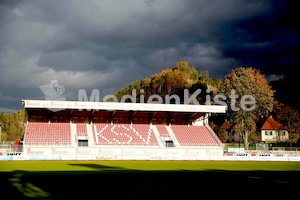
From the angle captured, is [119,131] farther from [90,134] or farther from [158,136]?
[158,136]

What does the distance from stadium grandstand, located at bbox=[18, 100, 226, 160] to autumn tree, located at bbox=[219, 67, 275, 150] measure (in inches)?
349

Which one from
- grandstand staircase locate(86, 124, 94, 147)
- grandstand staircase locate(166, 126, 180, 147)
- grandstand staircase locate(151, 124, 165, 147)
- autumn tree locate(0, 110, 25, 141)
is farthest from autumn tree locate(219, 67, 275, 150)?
autumn tree locate(0, 110, 25, 141)

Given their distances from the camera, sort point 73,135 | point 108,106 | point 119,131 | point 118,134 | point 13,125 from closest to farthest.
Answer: point 73,135 < point 108,106 < point 118,134 < point 119,131 < point 13,125

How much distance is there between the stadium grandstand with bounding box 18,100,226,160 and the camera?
4822 cm

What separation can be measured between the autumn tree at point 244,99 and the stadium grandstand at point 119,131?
29.1 feet

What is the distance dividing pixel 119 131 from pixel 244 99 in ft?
82.1

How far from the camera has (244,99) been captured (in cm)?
6488

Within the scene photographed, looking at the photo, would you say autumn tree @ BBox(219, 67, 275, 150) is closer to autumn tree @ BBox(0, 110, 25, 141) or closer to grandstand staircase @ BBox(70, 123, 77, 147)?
grandstand staircase @ BBox(70, 123, 77, 147)

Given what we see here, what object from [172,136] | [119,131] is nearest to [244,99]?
[172,136]

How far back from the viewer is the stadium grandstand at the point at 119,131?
4822 cm

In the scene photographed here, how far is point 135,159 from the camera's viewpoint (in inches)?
1777

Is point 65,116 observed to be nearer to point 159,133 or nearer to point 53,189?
point 159,133

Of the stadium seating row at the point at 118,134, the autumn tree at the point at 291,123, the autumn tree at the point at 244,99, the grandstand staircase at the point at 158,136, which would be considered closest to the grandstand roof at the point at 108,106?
the stadium seating row at the point at 118,134

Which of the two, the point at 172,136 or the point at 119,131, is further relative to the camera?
the point at 172,136
